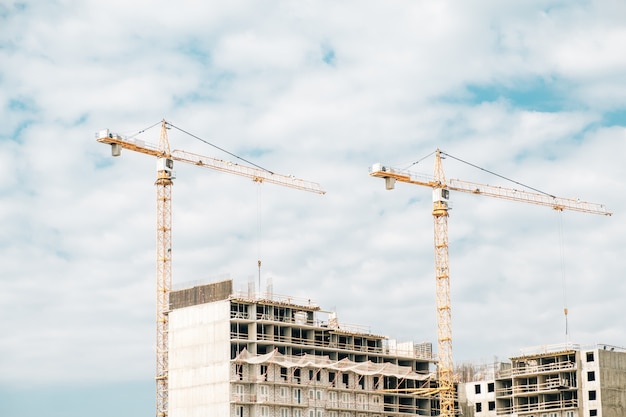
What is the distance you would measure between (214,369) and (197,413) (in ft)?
25.3

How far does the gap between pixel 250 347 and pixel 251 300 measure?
7.59 meters

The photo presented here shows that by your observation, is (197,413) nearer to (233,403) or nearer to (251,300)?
(233,403)

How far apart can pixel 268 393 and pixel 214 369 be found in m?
9.61

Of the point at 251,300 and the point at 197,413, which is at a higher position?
the point at 251,300

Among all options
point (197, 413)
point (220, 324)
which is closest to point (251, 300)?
point (220, 324)

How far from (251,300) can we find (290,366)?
40.7 feet

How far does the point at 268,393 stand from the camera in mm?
198875

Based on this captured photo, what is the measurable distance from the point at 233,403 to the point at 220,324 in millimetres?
12791

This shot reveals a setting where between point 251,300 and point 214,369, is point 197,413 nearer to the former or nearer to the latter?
point 214,369

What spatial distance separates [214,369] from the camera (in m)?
197

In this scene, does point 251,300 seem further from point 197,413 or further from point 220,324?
point 197,413

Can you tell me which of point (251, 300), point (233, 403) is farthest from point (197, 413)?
point (251, 300)

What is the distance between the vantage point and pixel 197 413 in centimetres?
19800

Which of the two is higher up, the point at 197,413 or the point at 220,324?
the point at 220,324
